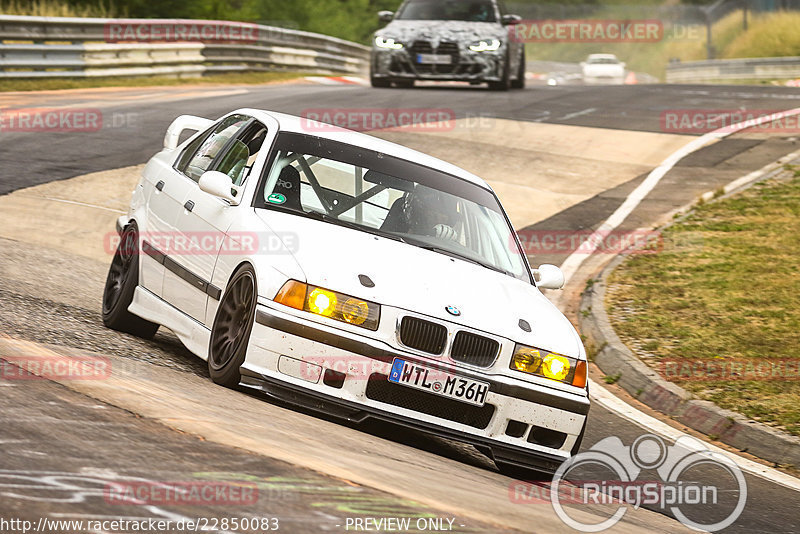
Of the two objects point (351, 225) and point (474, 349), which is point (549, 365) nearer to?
point (474, 349)

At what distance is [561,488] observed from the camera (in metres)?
6.02

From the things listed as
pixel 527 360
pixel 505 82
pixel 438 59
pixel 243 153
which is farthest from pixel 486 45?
pixel 527 360

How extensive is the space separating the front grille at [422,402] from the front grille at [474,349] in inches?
8.3

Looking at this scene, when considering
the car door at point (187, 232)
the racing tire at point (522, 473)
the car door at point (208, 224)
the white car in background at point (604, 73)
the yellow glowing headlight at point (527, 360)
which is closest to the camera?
the yellow glowing headlight at point (527, 360)

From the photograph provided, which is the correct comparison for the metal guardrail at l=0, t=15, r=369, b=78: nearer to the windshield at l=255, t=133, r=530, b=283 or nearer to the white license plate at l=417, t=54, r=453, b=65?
the white license plate at l=417, t=54, r=453, b=65

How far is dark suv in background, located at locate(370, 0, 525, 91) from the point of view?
23.2 metres

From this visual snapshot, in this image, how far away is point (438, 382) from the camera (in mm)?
5684

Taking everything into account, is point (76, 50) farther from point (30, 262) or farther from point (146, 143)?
point (30, 262)

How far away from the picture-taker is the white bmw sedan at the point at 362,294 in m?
5.69

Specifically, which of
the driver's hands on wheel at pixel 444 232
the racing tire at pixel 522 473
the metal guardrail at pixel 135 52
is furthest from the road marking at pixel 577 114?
the racing tire at pixel 522 473

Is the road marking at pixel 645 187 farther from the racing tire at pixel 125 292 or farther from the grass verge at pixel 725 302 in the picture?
the racing tire at pixel 125 292

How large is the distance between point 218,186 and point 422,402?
1780mm

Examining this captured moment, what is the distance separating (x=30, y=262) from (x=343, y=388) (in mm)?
4678

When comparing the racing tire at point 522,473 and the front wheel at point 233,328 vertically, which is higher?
the front wheel at point 233,328
